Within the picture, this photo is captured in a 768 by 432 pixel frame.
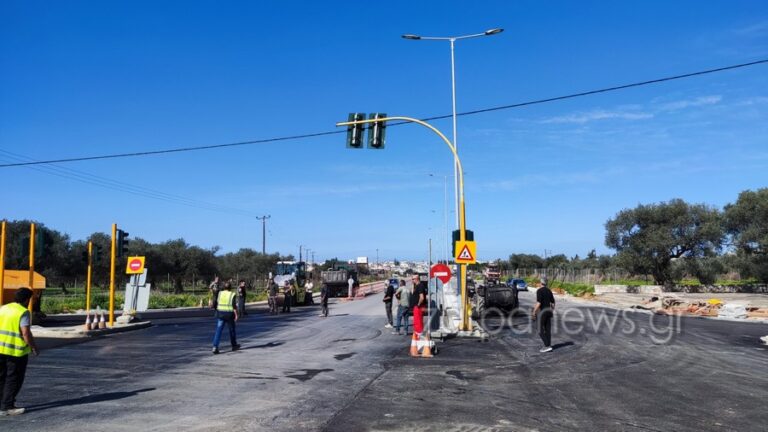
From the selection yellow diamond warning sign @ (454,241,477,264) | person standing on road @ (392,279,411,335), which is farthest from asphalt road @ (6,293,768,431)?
yellow diamond warning sign @ (454,241,477,264)

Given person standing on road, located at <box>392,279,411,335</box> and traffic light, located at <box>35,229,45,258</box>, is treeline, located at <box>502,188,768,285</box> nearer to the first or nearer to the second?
person standing on road, located at <box>392,279,411,335</box>

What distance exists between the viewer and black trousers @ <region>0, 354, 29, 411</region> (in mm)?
7844

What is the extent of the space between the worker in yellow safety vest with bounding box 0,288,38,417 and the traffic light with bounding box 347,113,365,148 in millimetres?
11554

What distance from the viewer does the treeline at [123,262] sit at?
57.5m

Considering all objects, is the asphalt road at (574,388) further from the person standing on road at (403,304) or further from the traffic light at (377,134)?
the traffic light at (377,134)

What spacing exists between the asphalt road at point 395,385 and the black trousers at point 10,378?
1.00 feet

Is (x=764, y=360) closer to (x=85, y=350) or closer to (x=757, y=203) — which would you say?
(x=85, y=350)

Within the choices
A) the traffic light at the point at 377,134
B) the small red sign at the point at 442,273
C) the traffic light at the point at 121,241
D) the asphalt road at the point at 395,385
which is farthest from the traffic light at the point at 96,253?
the small red sign at the point at 442,273

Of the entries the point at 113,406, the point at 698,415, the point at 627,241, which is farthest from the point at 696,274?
the point at 113,406

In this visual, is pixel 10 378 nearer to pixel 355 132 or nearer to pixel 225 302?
pixel 225 302

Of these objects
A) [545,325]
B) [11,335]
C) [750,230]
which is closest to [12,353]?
[11,335]

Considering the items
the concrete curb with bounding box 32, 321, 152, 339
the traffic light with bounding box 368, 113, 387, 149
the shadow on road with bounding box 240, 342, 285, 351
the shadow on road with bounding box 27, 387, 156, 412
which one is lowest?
the shadow on road with bounding box 240, 342, 285, 351

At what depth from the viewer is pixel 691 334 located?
19.3 meters

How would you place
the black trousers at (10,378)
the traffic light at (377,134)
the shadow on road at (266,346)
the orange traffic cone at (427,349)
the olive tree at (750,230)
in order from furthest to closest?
1. the olive tree at (750,230)
2. the traffic light at (377,134)
3. the shadow on road at (266,346)
4. the orange traffic cone at (427,349)
5. the black trousers at (10,378)
